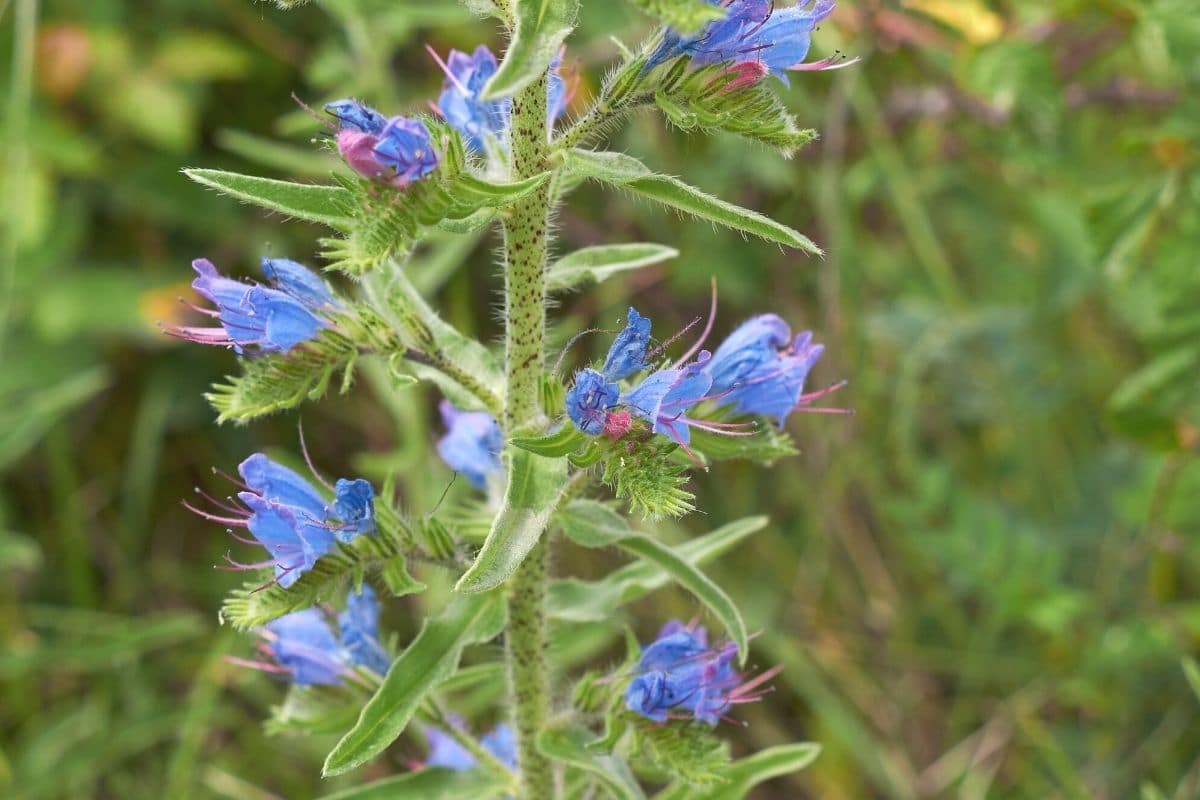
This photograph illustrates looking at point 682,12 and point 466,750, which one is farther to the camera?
point 466,750

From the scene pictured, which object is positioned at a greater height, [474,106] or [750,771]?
[474,106]

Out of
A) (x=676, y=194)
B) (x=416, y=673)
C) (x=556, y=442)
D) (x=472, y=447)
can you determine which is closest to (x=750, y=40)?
(x=676, y=194)

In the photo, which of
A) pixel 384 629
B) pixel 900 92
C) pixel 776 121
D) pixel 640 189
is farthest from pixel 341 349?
pixel 900 92

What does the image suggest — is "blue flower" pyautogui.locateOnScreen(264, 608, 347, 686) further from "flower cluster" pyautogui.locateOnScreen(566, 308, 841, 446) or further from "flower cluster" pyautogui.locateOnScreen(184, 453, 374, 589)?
"flower cluster" pyautogui.locateOnScreen(566, 308, 841, 446)

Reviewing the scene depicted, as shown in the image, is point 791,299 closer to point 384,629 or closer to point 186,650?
point 384,629

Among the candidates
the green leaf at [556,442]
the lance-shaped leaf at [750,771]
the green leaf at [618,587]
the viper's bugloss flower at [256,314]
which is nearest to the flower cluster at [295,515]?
the viper's bugloss flower at [256,314]

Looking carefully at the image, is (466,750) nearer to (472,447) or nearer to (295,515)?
(472,447)

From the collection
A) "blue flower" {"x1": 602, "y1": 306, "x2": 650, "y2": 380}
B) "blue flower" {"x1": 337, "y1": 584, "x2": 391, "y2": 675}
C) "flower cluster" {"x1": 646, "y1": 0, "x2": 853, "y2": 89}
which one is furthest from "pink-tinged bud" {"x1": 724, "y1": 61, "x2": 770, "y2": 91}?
"blue flower" {"x1": 337, "y1": 584, "x2": 391, "y2": 675}
